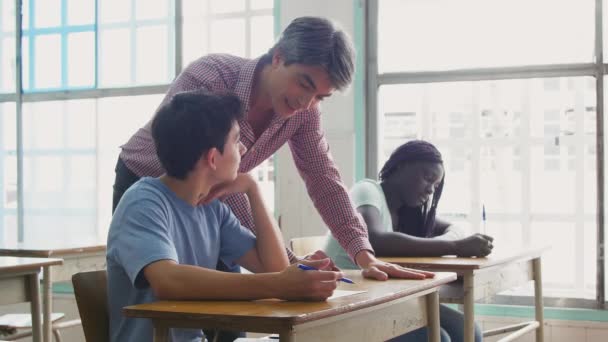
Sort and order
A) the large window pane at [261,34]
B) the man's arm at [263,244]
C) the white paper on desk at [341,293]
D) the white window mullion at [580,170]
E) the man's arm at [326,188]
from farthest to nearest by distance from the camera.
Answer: the large window pane at [261,34] < the white window mullion at [580,170] < the man's arm at [326,188] < the man's arm at [263,244] < the white paper on desk at [341,293]

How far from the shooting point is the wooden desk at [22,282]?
8.18 feet

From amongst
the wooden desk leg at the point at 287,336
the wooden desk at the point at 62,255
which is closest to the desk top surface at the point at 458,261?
the wooden desk at the point at 62,255

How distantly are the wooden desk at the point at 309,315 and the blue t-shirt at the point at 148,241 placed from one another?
123 millimetres

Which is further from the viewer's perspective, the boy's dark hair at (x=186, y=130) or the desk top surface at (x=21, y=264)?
the desk top surface at (x=21, y=264)

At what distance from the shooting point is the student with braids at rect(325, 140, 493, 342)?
8.86ft

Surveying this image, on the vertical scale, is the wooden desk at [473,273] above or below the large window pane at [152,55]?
below

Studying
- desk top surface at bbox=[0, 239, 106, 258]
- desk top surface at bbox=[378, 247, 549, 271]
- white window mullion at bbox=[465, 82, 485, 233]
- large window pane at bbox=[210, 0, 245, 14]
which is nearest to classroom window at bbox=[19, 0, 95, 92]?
large window pane at bbox=[210, 0, 245, 14]

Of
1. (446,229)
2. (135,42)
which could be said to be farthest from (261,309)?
(135,42)

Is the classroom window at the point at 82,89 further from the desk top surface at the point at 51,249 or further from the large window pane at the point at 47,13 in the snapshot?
the desk top surface at the point at 51,249

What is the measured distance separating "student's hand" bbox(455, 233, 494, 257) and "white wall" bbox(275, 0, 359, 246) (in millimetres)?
1202

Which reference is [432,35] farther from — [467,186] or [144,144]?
[144,144]

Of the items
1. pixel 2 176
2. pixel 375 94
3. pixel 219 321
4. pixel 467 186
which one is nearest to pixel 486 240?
pixel 467 186

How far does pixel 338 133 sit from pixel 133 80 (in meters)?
1.23

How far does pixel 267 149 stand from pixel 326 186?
221mm
